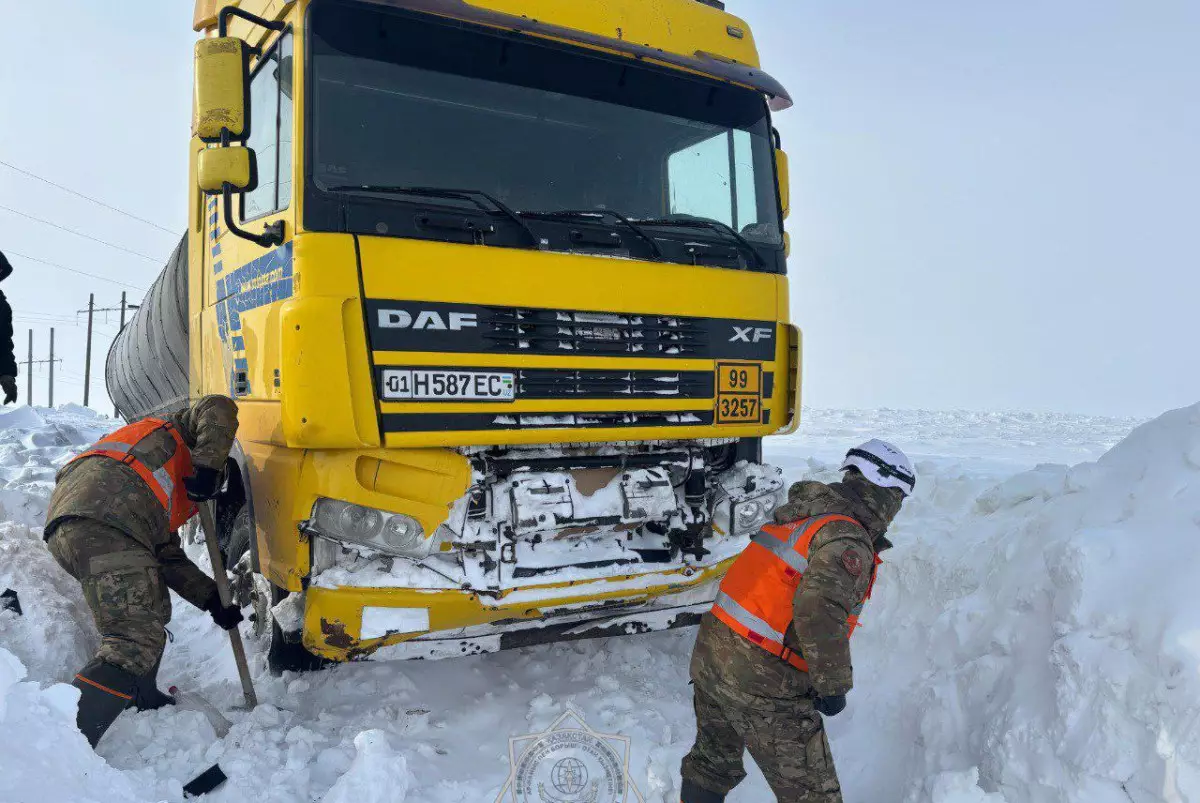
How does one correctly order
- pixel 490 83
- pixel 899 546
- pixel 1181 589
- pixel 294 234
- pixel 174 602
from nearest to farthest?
pixel 1181 589 < pixel 294 234 < pixel 490 83 < pixel 899 546 < pixel 174 602

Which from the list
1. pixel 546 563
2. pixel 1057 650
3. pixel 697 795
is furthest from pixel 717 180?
pixel 697 795

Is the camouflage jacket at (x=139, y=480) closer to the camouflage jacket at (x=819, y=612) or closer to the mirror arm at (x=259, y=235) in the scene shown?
the mirror arm at (x=259, y=235)

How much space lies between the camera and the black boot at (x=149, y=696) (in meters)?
3.55

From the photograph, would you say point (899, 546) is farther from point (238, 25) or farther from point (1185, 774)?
point (238, 25)

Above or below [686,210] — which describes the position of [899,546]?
below

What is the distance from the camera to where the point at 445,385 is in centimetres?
325

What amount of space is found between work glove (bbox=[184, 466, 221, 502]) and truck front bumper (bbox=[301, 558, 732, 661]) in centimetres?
86

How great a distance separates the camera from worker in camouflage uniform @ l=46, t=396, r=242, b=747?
322cm

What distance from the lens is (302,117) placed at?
317cm

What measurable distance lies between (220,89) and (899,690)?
3.93 m

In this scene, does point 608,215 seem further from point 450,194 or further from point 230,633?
point 230,633

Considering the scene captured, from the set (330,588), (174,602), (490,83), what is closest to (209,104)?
(490,83)

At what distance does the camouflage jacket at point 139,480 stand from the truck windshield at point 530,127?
4.05 feet

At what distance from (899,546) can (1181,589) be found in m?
1.95
